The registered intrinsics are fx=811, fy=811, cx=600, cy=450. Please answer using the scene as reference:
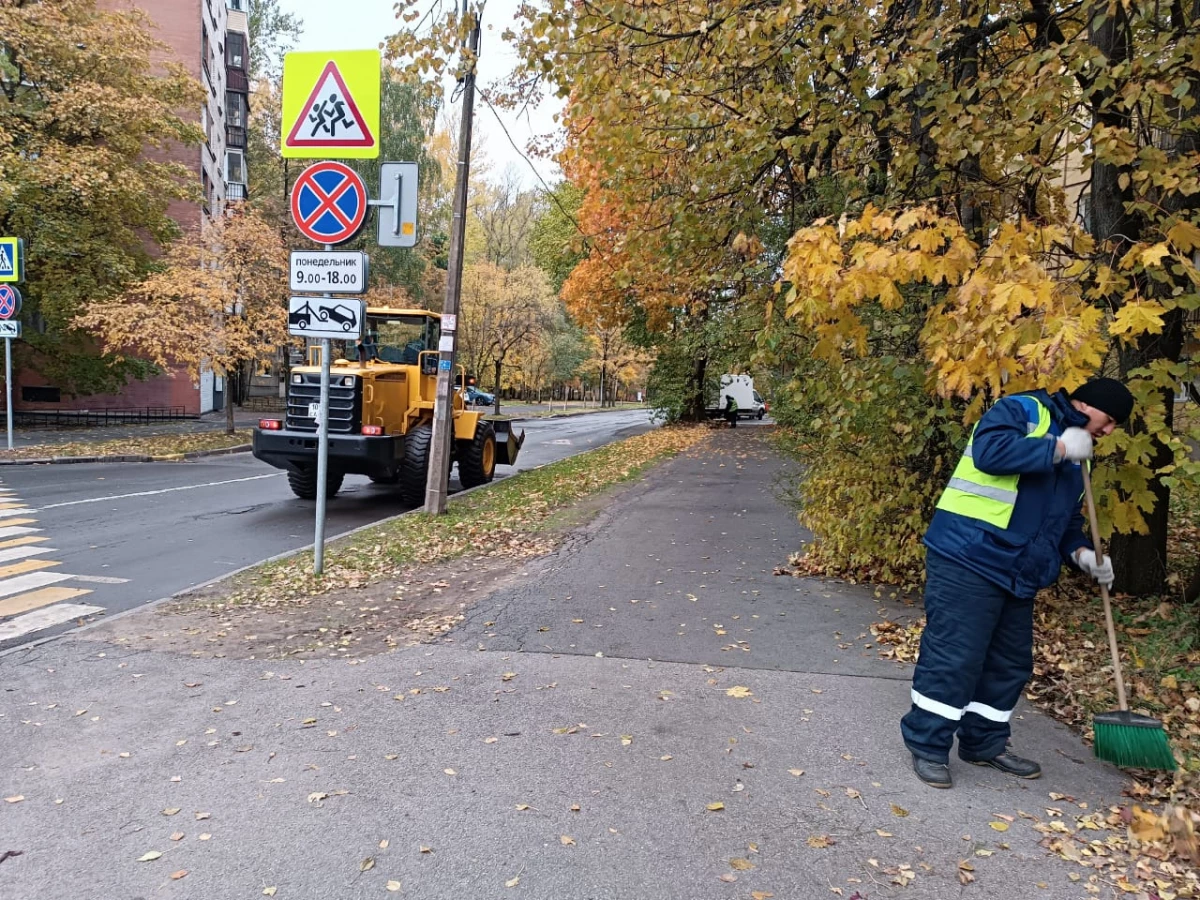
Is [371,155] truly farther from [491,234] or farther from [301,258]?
[491,234]

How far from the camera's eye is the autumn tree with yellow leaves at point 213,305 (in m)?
19.8

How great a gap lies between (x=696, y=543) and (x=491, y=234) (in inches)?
1581

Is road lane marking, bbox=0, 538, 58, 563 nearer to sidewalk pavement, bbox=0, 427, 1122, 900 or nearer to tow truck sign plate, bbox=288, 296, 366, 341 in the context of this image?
sidewalk pavement, bbox=0, 427, 1122, 900

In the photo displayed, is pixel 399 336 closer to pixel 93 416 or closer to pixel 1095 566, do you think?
pixel 1095 566

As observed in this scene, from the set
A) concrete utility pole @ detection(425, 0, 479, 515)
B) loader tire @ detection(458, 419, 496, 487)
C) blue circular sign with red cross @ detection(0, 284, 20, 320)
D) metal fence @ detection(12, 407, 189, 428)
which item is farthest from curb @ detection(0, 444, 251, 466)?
concrete utility pole @ detection(425, 0, 479, 515)

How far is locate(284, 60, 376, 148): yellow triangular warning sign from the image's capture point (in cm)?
686

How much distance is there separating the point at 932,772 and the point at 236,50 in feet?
161

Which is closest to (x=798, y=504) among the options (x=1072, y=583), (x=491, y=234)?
(x=1072, y=583)

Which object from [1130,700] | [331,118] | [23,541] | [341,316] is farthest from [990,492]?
[23,541]

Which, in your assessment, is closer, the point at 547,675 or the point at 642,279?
the point at 547,675

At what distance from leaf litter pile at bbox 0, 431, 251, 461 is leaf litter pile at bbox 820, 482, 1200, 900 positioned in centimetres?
1694

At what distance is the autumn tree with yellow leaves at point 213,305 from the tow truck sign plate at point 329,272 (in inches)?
576

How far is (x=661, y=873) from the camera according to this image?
9.59 ft

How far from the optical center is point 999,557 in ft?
11.3
